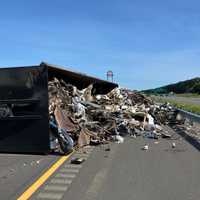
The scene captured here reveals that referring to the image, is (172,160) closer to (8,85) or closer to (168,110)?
(8,85)

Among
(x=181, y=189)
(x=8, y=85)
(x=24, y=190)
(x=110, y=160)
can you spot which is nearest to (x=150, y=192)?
(x=181, y=189)

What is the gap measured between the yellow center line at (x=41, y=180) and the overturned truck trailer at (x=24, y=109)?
1.28 meters

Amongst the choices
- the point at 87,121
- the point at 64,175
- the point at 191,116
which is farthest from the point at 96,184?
the point at 191,116

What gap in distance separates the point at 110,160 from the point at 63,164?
3.70ft

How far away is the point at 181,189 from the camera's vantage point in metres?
6.06

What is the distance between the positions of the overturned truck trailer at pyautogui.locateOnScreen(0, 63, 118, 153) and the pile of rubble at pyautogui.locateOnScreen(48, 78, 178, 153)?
0.51 metres

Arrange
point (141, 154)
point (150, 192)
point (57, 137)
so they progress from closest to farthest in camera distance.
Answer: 1. point (150, 192)
2. point (141, 154)
3. point (57, 137)

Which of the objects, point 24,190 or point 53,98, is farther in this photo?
point 53,98

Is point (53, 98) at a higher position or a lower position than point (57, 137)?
higher

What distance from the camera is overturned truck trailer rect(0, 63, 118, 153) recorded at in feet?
32.1

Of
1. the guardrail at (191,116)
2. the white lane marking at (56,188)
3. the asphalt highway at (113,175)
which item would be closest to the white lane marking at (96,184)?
the asphalt highway at (113,175)

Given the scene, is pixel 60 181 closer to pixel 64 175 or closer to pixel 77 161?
pixel 64 175

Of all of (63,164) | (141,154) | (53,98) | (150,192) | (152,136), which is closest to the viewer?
(150,192)

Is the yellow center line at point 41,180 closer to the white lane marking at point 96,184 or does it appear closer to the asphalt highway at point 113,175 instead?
the asphalt highway at point 113,175
